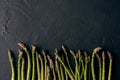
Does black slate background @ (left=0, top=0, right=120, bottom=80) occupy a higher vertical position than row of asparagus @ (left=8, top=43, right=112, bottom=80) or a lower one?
higher

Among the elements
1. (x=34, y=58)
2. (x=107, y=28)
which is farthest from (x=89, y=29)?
(x=34, y=58)

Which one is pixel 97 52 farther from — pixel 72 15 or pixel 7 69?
pixel 7 69

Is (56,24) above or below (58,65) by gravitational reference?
above

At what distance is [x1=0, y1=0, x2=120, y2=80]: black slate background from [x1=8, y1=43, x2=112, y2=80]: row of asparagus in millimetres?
34

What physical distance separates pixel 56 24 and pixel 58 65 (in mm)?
207

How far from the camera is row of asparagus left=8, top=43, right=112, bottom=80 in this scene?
3180 millimetres

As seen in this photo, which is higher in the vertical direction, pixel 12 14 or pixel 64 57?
pixel 12 14

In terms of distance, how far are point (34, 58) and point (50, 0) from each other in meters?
0.30

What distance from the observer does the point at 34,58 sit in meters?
3.21

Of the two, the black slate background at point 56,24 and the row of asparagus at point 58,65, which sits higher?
the black slate background at point 56,24

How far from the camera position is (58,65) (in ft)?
10.5

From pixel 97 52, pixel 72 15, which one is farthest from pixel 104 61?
pixel 72 15

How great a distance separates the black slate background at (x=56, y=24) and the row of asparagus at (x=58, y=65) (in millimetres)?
34

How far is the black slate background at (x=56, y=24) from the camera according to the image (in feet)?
10.5
